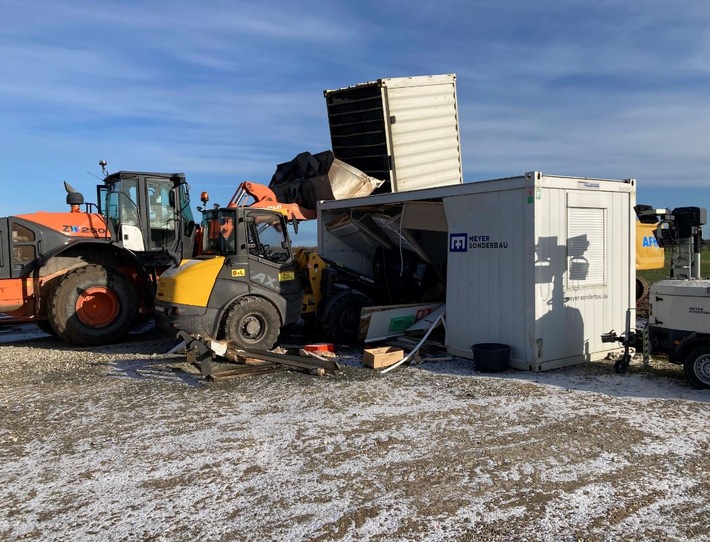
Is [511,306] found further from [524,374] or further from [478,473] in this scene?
[478,473]

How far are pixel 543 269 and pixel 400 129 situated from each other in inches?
198

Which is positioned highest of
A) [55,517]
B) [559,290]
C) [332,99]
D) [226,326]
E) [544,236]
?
[332,99]

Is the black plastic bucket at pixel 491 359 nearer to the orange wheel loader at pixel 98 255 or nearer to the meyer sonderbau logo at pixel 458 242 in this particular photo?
the meyer sonderbau logo at pixel 458 242

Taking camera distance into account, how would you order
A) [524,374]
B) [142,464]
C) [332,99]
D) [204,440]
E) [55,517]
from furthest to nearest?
[332,99] → [524,374] → [204,440] → [142,464] → [55,517]

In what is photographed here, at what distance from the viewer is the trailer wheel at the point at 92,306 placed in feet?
30.9

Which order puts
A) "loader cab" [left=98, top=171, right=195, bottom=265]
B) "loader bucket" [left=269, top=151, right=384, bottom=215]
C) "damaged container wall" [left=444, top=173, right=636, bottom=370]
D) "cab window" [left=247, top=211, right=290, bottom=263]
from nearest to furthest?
"damaged container wall" [left=444, top=173, right=636, bottom=370]
"cab window" [left=247, top=211, right=290, bottom=263]
"loader cab" [left=98, top=171, right=195, bottom=265]
"loader bucket" [left=269, top=151, right=384, bottom=215]

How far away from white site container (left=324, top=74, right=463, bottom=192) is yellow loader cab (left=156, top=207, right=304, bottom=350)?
3253mm

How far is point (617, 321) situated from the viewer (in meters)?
8.55

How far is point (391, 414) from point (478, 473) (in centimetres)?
164

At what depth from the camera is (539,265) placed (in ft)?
24.9

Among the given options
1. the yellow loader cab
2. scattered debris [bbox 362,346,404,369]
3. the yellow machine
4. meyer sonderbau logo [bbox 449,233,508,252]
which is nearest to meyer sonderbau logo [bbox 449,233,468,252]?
meyer sonderbau logo [bbox 449,233,508,252]

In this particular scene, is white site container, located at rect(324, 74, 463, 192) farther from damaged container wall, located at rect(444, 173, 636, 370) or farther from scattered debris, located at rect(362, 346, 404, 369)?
scattered debris, located at rect(362, 346, 404, 369)

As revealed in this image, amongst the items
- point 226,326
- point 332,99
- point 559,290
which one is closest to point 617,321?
point 559,290

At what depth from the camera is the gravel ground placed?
375cm
